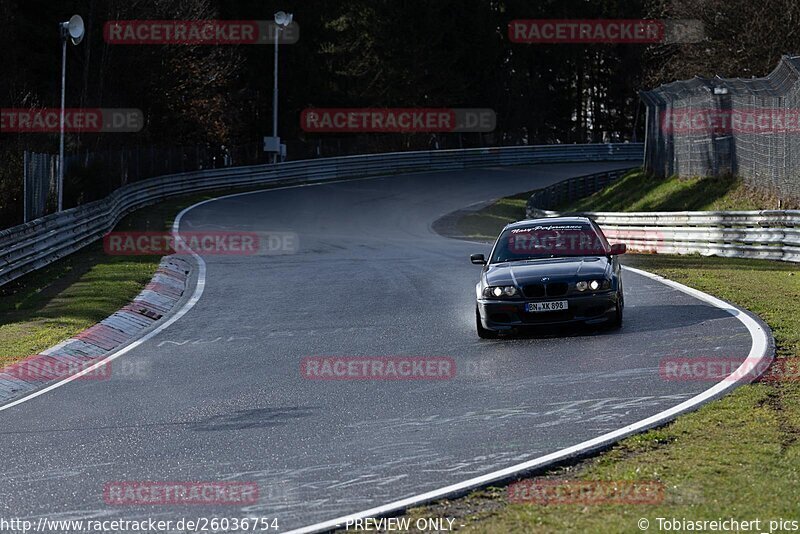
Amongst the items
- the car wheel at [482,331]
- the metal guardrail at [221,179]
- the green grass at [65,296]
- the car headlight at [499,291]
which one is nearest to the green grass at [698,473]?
the car headlight at [499,291]

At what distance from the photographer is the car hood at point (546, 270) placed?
13.8 metres

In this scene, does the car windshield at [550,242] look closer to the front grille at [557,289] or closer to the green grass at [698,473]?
the front grille at [557,289]

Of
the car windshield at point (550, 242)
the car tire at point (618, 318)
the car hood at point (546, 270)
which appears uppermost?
the car windshield at point (550, 242)

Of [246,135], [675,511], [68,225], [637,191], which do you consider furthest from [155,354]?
[246,135]

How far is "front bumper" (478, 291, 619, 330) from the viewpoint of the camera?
535 inches

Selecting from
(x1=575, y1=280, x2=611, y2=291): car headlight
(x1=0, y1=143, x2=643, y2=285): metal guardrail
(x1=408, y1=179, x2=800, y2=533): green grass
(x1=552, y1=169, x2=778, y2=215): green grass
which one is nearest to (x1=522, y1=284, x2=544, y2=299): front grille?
(x1=575, y1=280, x2=611, y2=291): car headlight

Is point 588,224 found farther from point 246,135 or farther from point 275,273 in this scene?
point 246,135

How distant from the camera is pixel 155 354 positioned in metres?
14.3

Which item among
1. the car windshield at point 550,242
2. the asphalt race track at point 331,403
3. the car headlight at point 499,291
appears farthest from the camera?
the car windshield at point 550,242

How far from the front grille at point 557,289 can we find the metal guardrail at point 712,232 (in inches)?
383

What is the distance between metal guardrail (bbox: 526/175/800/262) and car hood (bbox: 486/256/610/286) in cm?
893

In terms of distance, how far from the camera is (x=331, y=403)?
10.6 metres

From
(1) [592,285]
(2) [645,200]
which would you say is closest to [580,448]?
(1) [592,285]

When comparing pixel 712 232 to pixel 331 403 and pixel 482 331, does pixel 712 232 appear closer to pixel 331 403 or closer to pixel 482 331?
pixel 482 331
